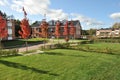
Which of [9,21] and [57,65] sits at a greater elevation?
[9,21]

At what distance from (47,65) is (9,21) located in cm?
4809

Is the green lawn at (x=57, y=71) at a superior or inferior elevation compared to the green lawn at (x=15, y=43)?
inferior

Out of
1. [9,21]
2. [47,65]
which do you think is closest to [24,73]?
[47,65]

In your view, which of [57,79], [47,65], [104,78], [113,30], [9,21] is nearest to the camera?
[57,79]

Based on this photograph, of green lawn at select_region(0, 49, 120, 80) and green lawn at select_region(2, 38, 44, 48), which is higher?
green lawn at select_region(2, 38, 44, 48)

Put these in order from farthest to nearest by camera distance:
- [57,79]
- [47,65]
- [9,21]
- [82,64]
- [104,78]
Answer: [9,21] → [82,64] → [47,65] → [104,78] → [57,79]

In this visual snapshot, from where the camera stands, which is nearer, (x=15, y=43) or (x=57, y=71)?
(x=57, y=71)

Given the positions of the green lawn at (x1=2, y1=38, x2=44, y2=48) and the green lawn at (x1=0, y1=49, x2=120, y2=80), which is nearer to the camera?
the green lawn at (x1=0, y1=49, x2=120, y2=80)

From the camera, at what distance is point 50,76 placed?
15133mm

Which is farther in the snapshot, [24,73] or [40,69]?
[40,69]

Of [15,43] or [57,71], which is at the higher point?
[15,43]

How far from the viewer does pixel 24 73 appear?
50.8 feet

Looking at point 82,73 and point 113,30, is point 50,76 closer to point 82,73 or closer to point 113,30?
point 82,73

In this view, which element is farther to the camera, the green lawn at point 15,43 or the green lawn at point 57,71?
the green lawn at point 15,43
